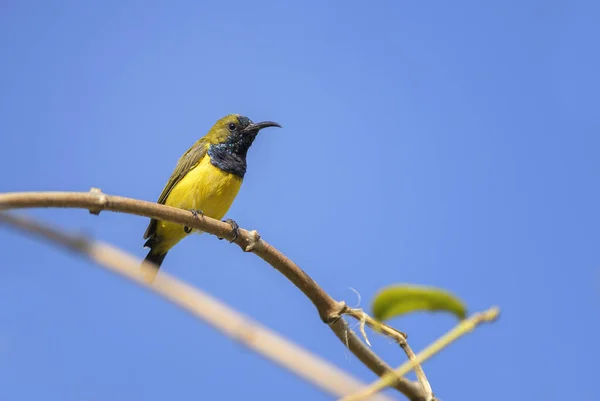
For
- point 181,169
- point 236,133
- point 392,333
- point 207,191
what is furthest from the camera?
point 236,133

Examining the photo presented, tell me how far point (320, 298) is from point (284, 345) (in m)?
1.99

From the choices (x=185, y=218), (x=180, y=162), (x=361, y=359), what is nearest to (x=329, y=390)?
(x=361, y=359)

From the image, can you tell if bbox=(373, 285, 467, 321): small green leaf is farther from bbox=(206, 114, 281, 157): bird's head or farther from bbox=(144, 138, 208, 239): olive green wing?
bbox=(206, 114, 281, 157): bird's head

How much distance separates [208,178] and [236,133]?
43.1 inches

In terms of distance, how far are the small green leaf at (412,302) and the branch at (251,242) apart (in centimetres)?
40

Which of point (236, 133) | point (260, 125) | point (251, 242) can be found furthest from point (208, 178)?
point (251, 242)

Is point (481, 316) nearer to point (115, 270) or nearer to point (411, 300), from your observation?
point (411, 300)

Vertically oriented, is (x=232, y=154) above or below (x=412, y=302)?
above

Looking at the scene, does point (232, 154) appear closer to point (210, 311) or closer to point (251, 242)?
point (251, 242)

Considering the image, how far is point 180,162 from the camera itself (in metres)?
7.49

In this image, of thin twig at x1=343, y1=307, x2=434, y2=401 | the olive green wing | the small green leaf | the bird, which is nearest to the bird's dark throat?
the bird

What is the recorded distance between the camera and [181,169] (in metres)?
7.23

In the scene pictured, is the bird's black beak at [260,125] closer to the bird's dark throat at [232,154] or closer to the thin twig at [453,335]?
the bird's dark throat at [232,154]

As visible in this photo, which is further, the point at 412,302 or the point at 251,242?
the point at 251,242
